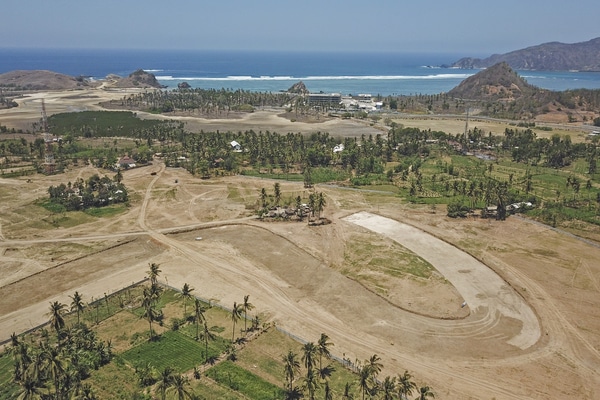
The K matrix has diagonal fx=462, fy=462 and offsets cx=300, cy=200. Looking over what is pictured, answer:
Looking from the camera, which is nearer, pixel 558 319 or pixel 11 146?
pixel 558 319

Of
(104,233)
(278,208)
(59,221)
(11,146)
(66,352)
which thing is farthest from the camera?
(11,146)

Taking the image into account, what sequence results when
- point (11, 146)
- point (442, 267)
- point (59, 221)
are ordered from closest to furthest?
point (442, 267), point (59, 221), point (11, 146)

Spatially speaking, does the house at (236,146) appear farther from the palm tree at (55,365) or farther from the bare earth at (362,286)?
the palm tree at (55,365)

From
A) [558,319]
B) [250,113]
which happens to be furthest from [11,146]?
[558,319]

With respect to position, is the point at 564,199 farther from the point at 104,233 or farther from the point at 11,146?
the point at 11,146

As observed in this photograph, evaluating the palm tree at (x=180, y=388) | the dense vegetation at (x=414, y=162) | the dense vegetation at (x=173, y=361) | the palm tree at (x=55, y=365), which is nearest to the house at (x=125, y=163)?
the dense vegetation at (x=414, y=162)

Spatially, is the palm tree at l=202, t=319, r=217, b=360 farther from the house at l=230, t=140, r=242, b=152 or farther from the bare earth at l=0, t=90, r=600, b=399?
the house at l=230, t=140, r=242, b=152

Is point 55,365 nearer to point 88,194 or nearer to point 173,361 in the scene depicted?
point 173,361

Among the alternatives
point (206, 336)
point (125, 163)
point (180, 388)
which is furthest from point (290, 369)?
point (125, 163)

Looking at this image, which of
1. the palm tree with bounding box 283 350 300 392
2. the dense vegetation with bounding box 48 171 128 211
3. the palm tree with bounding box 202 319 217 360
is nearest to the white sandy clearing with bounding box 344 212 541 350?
the palm tree with bounding box 283 350 300 392
